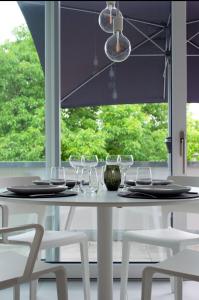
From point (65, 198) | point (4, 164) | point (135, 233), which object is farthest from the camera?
point (4, 164)

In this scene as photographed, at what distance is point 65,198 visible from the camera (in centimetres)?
175

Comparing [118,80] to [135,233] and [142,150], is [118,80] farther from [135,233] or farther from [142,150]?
[135,233]

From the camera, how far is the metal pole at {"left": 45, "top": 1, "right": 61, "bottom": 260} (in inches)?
133

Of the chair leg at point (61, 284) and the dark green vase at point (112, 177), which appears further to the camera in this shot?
the dark green vase at point (112, 177)

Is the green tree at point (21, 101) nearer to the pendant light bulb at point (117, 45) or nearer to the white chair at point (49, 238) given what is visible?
the white chair at point (49, 238)

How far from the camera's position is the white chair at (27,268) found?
5.14 ft

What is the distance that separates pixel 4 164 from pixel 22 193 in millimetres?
1614

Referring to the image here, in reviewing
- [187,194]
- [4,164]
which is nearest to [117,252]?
[4,164]

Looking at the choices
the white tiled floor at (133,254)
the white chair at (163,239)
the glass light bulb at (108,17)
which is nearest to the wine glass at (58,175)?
the white chair at (163,239)

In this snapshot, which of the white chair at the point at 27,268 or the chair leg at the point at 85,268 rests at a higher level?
the white chair at the point at 27,268

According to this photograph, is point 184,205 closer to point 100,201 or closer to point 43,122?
point 100,201

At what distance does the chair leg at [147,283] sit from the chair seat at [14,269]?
0.36m

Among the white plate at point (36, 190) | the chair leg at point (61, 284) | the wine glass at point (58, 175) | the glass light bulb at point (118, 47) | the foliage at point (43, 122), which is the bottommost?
the chair leg at point (61, 284)

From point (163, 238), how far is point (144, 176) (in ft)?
1.79
